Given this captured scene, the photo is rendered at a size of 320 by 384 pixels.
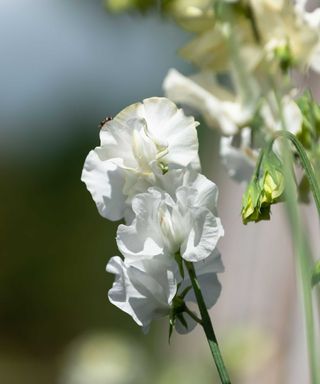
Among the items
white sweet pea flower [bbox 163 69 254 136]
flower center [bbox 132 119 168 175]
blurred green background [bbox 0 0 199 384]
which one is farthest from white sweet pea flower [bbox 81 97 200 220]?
blurred green background [bbox 0 0 199 384]

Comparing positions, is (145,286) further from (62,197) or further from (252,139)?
(62,197)

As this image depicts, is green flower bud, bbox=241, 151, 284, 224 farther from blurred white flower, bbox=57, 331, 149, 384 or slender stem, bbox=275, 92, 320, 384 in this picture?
blurred white flower, bbox=57, 331, 149, 384

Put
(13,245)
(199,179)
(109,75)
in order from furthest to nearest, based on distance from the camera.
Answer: (109,75) < (13,245) < (199,179)

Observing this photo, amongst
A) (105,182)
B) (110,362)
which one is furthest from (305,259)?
(110,362)

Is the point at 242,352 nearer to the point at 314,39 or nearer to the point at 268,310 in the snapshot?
the point at 314,39

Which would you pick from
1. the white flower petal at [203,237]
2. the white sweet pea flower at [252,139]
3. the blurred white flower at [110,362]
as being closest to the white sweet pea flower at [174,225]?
the white flower petal at [203,237]

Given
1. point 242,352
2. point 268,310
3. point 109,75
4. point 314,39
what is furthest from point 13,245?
point 314,39
